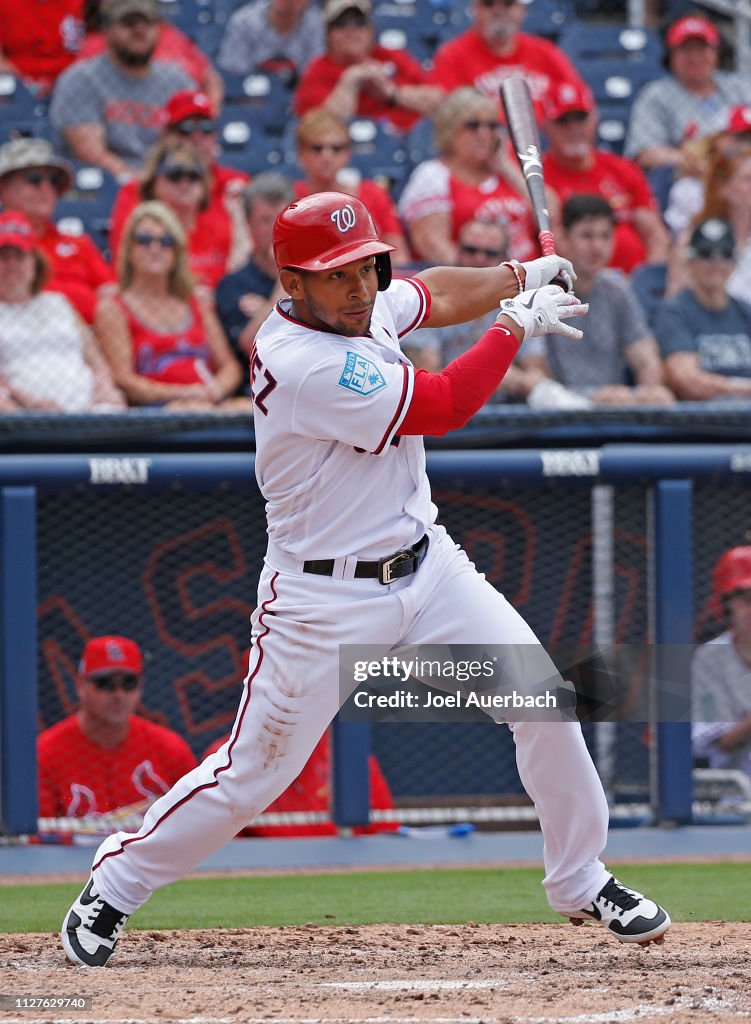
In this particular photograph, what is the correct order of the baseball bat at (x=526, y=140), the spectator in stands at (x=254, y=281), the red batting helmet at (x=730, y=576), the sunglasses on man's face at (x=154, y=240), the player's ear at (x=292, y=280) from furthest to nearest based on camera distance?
the spectator in stands at (x=254, y=281), the sunglasses on man's face at (x=154, y=240), the red batting helmet at (x=730, y=576), the baseball bat at (x=526, y=140), the player's ear at (x=292, y=280)

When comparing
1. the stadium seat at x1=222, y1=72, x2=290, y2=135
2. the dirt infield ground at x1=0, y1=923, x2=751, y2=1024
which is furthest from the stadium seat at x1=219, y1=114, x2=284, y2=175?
the dirt infield ground at x1=0, y1=923, x2=751, y2=1024

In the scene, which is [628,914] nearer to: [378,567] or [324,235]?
[378,567]

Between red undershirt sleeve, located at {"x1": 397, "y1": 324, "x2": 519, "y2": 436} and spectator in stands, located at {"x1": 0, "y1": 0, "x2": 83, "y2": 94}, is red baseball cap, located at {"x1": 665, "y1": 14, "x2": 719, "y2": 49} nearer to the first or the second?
spectator in stands, located at {"x1": 0, "y1": 0, "x2": 83, "y2": 94}

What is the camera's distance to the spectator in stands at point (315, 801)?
5.24 meters

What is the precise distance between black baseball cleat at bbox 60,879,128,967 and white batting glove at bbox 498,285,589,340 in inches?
58.8

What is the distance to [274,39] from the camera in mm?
7844

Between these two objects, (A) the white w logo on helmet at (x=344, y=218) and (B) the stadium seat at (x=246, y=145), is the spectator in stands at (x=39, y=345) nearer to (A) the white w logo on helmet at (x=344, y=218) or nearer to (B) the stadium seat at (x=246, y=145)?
(B) the stadium seat at (x=246, y=145)

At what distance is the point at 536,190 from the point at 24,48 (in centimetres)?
441

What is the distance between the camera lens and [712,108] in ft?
26.0

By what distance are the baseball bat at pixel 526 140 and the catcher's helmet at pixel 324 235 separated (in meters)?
0.70

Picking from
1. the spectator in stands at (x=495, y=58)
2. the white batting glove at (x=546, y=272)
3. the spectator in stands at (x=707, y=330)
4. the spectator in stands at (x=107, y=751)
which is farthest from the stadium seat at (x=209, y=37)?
the white batting glove at (x=546, y=272)

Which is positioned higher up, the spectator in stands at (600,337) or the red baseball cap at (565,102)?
the red baseball cap at (565,102)

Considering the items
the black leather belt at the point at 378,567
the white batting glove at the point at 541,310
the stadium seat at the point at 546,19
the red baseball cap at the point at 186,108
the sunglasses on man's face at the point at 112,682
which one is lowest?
Answer: the sunglasses on man's face at the point at 112,682

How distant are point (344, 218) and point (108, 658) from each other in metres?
2.23
